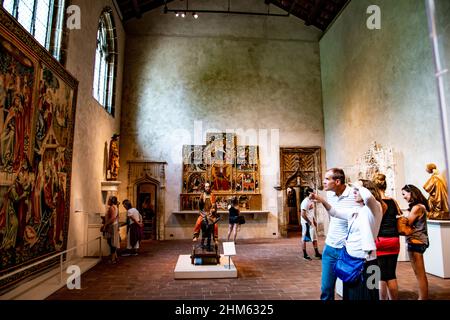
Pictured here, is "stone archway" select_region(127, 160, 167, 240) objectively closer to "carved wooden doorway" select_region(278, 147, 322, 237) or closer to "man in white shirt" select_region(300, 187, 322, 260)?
"carved wooden doorway" select_region(278, 147, 322, 237)

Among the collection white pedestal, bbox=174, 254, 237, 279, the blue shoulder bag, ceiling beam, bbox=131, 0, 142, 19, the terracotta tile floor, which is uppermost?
ceiling beam, bbox=131, 0, 142, 19

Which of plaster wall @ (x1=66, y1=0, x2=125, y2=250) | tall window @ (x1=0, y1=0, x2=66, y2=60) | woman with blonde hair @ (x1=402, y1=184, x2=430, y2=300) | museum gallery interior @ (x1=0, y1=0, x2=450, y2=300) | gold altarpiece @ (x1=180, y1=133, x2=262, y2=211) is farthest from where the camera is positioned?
gold altarpiece @ (x1=180, y1=133, x2=262, y2=211)

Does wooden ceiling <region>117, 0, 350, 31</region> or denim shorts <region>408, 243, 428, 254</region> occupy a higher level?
wooden ceiling <region>117, 0, 350, 31</region>

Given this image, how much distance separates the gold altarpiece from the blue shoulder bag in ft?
31.4

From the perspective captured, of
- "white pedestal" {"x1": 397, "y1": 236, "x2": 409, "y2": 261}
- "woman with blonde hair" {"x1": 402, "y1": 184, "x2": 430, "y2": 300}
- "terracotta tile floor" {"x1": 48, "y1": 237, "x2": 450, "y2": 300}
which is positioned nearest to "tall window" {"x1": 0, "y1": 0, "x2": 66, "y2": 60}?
"terracotta tile floor" {"x1": 48, "y1": 237, "x2": 450, "y2": 300}

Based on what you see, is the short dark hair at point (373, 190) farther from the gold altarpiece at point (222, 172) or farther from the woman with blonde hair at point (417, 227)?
the gold altarpiece at point (222, 172)

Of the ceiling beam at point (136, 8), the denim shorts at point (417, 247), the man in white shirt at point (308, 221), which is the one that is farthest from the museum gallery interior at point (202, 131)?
the denim shorts at point (417, 247)

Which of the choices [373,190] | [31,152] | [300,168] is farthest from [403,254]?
[31,152]

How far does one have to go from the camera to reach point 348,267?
251 cm

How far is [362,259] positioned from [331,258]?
1.17 ft

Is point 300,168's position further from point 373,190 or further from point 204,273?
point 373,190

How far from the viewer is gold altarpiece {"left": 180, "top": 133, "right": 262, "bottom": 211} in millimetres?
12172

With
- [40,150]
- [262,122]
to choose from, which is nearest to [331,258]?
[40,150]
